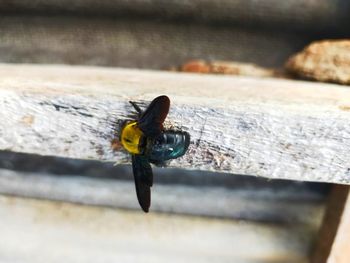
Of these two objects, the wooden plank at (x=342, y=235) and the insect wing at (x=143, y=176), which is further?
the wooden plank at (x=342, y=235)

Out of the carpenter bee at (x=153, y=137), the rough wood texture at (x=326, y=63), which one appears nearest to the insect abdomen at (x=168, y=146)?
the carpenter bee at (x=153, y=137)

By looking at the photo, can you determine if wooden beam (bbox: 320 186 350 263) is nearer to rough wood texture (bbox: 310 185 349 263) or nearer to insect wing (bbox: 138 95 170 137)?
rough wood texture (bbox: 310 185 349 263)

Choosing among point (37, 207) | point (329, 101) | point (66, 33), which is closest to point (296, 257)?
point (329, 101)

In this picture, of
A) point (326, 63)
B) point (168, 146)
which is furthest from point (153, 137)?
point (326, 63)

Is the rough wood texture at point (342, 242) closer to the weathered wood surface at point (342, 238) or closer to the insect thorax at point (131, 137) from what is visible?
the weathered wood surface at point (342, 238)

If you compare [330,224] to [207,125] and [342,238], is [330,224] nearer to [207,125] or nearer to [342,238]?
[342,238]

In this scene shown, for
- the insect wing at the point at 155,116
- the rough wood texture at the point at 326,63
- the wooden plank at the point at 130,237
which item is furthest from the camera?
the wooden plank at the point at 130,237
